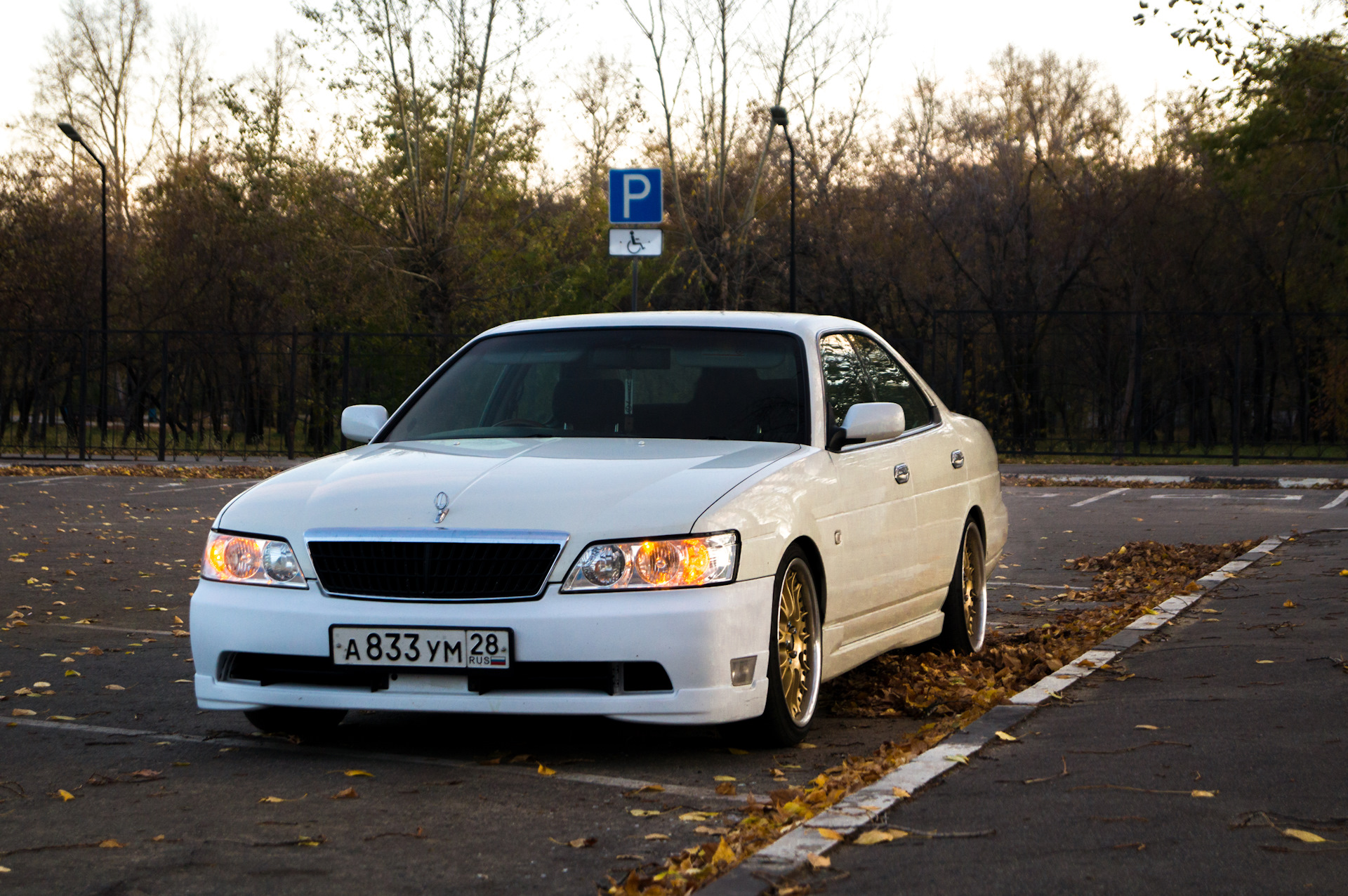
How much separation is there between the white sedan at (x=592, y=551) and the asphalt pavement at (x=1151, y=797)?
86 cm

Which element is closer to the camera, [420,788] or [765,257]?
[420,788]

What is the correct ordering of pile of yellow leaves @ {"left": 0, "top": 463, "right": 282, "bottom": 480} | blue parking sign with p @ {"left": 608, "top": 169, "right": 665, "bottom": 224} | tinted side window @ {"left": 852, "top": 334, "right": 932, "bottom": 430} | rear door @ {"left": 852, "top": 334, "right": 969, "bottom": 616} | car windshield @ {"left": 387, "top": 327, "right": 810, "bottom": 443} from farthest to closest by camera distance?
pile of yellow leaves @ {"left": 0, "top": 463, "right": 282, "bottom": 480}
blue parking sign with p @ {"left": 608, "top": 169, "right": 665, "bottom": 224}
tinted side window @ {"left": 852, "top": 334, "right": 932, "bottom": 430}
rear door @ {"left": 852, "top": 334, "right": 969, "bottom": 616}
car windshield @ {"left": 387, "top": 327, "right": 810, "bottom": 443}

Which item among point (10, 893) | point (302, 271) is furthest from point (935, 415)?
point (302, 271)

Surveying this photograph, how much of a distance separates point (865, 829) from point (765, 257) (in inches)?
1564

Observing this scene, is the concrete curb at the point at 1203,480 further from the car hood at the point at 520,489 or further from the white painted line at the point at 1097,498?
the car hood at the point at 520,489

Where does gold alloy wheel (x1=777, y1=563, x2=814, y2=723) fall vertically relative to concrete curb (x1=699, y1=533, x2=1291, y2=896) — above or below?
above

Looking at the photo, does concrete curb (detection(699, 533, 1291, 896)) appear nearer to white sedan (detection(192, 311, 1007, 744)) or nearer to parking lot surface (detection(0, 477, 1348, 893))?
parking lot surface (detection(0, 477, 1348, 893))

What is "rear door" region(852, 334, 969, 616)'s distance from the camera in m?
6.75

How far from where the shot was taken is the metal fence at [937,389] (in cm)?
2944

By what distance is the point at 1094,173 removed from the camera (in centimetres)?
4762

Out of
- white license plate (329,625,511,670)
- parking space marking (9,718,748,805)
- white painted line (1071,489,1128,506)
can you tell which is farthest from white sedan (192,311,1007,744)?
white painted line (1071,489,1128,506)

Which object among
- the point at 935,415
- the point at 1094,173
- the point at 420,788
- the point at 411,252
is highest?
the point at 1094,173

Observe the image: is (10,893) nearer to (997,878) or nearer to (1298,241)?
(997,878)

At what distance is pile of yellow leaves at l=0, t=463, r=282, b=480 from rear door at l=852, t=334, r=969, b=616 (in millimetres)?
19123
